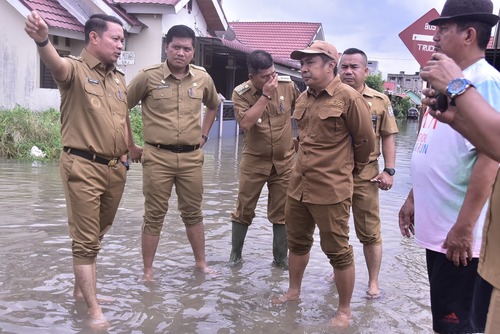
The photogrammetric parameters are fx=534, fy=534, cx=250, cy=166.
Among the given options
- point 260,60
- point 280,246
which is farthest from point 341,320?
point 260,60

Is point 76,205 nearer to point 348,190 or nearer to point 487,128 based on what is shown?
point 348,190

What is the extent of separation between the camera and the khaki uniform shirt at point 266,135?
5059 millimetres

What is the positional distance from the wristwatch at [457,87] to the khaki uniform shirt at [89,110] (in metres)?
2.60

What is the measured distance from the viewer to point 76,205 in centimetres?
373

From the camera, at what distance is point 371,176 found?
4551 millimetres

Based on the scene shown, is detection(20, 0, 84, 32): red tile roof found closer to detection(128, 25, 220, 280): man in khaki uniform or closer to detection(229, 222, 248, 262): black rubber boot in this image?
detection(128, 25, 220, 280): man in khaki uniform

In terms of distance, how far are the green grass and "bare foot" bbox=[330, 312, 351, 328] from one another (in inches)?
333

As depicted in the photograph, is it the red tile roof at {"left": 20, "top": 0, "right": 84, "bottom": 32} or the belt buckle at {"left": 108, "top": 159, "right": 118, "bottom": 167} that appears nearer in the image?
the belt buckle at {"left": 108, "top": 159, "right": 118, "bottom": 167}

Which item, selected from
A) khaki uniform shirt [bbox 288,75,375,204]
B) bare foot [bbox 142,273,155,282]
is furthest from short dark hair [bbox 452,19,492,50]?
bare foot [bbox 142,273,155,282]

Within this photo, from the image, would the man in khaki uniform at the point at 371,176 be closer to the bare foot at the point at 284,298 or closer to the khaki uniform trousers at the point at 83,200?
the bare foot at the point at 284,298

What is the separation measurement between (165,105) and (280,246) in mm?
1764

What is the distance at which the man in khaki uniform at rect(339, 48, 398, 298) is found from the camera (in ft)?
14.8

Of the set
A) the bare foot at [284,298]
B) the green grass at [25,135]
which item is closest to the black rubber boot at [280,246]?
the bare foot at [284,298]

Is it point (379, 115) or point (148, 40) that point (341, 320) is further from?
point (148, 40)
